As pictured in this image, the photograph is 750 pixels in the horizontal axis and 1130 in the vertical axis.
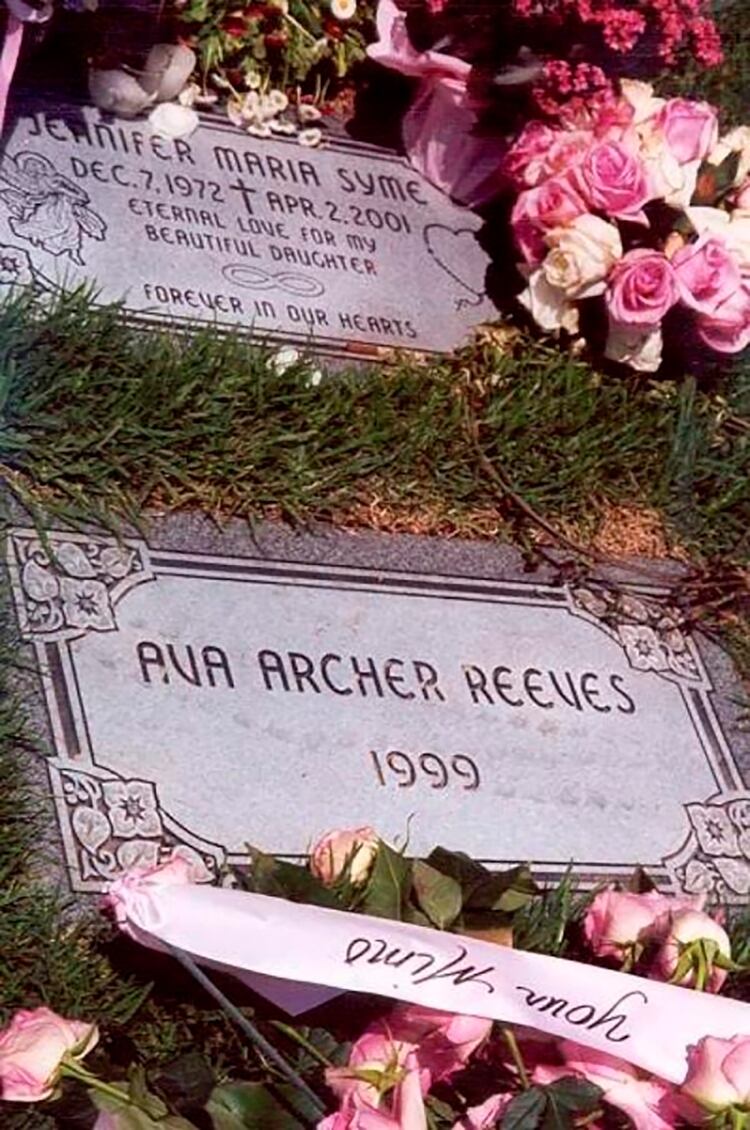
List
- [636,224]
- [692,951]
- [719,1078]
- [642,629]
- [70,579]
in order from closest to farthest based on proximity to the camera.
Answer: [719,1078]
[692,951]
[70,579]
[642,629]
[636,224]

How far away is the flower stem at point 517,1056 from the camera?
6.26 feet

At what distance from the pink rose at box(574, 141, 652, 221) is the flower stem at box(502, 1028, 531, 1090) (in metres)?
1.53

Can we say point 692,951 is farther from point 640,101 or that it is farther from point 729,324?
point 640,101

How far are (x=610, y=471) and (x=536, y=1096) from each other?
55.0 inches

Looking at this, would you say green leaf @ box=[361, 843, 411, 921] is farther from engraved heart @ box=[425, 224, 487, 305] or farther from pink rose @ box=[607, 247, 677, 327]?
engraved heart @ box=[425, 224, 487, 305]

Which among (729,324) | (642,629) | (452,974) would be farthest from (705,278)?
(452,974)

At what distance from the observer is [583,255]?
3057 millimetres

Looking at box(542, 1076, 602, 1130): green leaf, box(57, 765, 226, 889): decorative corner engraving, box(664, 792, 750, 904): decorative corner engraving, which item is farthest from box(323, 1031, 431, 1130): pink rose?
box(664, 792, 750, 904): decorative corner engraving

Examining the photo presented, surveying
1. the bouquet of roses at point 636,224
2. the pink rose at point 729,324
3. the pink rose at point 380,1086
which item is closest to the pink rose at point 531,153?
the bouquet of roses at point 636,224

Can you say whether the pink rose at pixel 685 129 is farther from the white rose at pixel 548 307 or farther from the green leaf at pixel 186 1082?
the green leaf at pixel 186 1082

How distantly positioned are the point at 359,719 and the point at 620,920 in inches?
22.5

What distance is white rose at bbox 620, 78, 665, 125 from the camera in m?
3.21

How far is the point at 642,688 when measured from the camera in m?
2.78

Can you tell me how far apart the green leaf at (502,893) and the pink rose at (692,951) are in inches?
6.9
